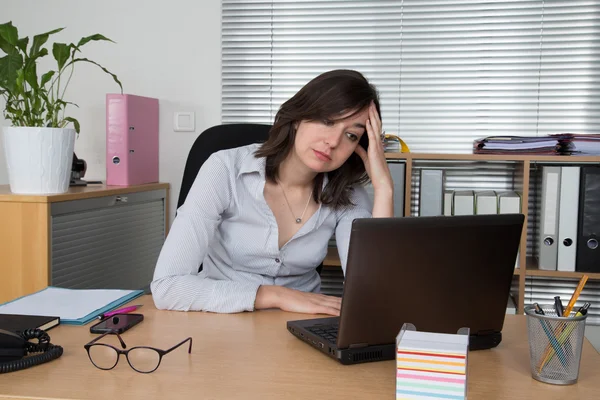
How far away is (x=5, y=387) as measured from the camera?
86cm

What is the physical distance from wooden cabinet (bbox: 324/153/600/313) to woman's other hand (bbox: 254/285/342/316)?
1209 millimetres

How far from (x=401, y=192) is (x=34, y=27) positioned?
187 cm

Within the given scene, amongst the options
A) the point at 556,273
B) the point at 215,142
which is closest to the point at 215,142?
the point at 215,142

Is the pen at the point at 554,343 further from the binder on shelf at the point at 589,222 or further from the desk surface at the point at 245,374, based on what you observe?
the binder on shelf at the point at 589,222

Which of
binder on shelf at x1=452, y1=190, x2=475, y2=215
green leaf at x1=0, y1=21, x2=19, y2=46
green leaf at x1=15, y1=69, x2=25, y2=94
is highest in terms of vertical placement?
green leaf at x1=0, y1=21, x2=19, y2=46

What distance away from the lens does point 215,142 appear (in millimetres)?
2051

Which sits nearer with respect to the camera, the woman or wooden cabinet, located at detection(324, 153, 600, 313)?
the woman

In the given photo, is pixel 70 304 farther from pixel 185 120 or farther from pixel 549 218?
pixel 549 218

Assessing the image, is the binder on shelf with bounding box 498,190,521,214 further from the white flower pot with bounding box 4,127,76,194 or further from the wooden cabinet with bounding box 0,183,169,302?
the white flower pot with bounding box 4,127,76,194

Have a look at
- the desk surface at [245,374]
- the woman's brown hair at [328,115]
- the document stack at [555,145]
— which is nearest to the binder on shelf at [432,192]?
the document stack at [555,145]

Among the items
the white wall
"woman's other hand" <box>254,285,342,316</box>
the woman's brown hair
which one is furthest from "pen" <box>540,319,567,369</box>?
the white wall

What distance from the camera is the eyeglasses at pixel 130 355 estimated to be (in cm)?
95

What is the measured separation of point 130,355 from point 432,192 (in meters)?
1.81

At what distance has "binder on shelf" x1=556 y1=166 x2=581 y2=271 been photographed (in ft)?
8.05
